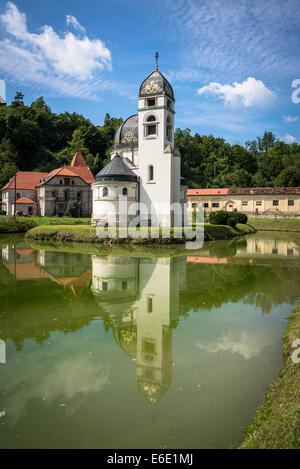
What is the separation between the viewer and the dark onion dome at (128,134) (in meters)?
36.7

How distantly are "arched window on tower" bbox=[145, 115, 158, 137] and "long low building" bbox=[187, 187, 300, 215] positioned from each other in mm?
21708

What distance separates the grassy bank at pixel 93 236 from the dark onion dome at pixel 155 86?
46.5ft

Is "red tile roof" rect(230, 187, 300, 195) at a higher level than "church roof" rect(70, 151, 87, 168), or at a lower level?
lower

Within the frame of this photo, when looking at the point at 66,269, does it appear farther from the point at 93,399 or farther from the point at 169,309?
the point at 93,399

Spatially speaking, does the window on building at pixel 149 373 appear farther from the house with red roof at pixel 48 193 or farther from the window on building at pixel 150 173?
the house with red roof at pixel 48 193

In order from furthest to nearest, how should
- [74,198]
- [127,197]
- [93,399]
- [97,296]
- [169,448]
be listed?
1. [74,198]
2. [127,197]
3. [97,296]
4. [93,399]
5. [169,448]

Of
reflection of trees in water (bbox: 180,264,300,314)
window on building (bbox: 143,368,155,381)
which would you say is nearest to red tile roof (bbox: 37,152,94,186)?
reflection of trees in water (bbox: 180,264,300,314)

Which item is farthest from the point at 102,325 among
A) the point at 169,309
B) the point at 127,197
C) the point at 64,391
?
the point at 127,197

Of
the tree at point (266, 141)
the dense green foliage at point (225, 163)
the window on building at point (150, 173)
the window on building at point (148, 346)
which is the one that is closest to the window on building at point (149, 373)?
the window on building at point (148, 346)

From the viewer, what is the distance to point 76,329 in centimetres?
813

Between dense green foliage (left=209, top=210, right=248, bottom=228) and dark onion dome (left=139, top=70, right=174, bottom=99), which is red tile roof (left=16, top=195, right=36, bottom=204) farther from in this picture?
dense green foliage (left=209, top=210, right=248, bottom=228)

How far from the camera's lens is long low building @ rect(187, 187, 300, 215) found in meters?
53.3

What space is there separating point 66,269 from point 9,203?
1629 inches

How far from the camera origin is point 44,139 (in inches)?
3199
